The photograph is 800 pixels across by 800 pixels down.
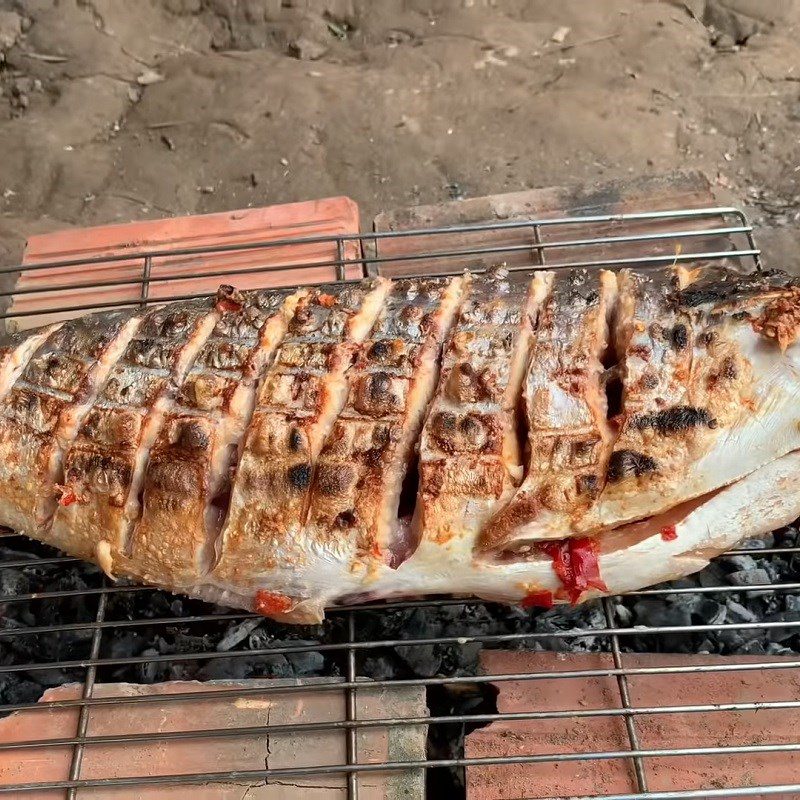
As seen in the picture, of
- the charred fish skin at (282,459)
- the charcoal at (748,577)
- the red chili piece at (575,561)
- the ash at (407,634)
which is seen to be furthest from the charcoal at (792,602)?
the charred fish skin at (282,459)

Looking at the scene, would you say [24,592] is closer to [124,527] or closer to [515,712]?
[124,527]

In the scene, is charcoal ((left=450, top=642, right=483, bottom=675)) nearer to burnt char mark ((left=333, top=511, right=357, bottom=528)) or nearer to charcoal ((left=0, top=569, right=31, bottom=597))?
burnt char mark ((left=333, top=511, right=357, bottom=528))

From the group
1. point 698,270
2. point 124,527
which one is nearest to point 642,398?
point 698,270

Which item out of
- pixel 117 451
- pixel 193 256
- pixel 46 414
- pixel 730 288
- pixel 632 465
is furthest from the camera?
pixel 193 256

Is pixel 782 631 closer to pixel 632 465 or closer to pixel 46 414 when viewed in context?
pixel 632 465

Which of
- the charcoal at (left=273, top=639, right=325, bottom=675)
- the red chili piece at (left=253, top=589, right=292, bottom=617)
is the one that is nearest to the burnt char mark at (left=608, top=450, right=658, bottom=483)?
the red chili piece at (left=253, top=589, right=292, bottom=617)

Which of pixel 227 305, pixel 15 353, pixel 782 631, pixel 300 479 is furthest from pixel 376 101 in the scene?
pixel 782 631
